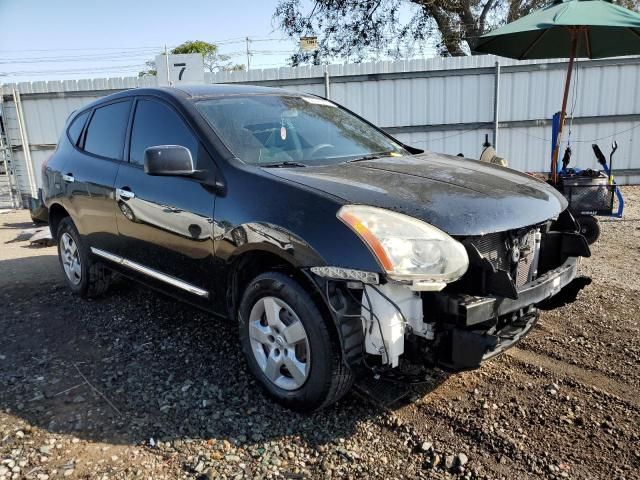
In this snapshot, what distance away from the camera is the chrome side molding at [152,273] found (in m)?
3.31

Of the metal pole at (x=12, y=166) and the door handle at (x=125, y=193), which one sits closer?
the door handle at (x=125, y=193)

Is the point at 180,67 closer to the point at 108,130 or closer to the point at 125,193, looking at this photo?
the point at 108,130

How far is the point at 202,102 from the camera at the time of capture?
3518mm

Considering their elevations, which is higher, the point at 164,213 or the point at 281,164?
the point at 281,164

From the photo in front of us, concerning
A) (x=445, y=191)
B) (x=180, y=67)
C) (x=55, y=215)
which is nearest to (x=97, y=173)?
(x=55, y=215)

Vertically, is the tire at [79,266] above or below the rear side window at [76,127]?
below

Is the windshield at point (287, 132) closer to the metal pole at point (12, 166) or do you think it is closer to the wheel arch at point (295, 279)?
the wheel arch at point (295, 279)

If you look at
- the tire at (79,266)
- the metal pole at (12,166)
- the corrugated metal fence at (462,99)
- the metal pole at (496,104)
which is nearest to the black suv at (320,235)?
the tire at (79,266)

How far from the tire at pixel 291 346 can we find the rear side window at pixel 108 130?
187 cm

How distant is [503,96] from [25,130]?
10.0 m

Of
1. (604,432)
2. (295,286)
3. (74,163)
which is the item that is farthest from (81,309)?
(604,432)

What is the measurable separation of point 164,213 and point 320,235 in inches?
51.7

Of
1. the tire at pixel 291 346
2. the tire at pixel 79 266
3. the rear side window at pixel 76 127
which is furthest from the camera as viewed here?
the rear side window at pixel 76 127

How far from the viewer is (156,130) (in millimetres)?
3691
